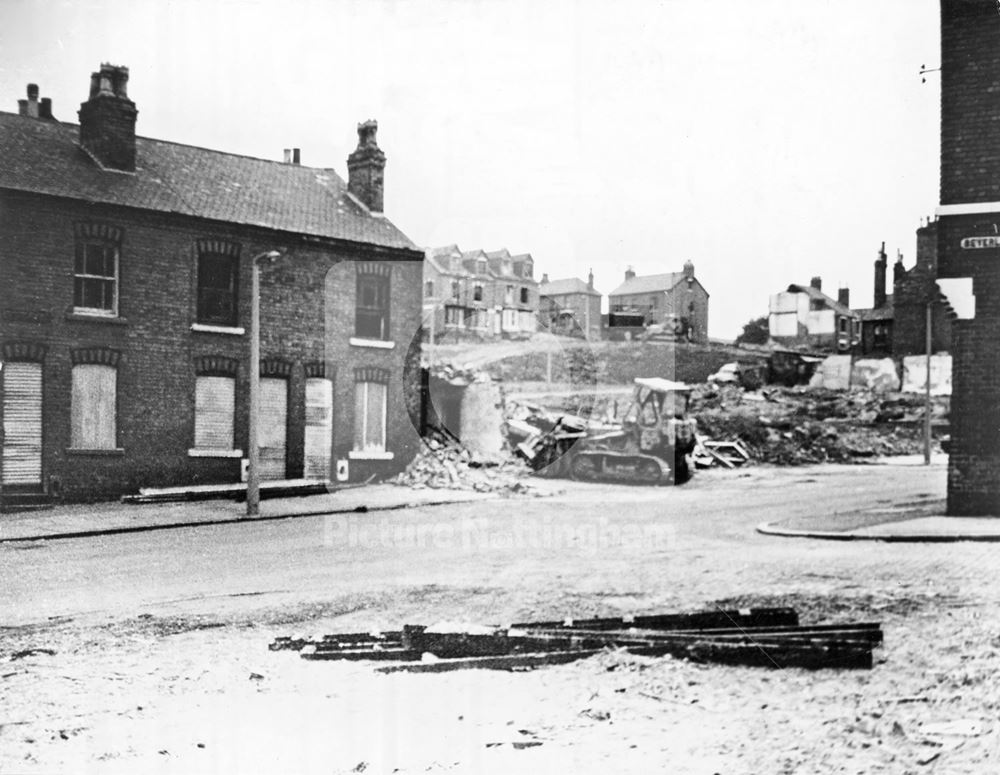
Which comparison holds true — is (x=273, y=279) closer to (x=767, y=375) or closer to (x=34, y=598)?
(x=34, y=598)

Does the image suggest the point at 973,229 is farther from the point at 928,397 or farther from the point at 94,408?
the point at 94,408

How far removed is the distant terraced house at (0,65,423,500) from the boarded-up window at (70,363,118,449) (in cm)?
1

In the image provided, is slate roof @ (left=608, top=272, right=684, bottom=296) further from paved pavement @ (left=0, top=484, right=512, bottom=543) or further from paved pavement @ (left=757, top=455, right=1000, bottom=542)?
paved pavement @ (left=757, top=455, right=1000, bottom=542)

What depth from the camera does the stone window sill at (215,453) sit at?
16.8 feet

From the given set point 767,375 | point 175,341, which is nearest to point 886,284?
point 767,375

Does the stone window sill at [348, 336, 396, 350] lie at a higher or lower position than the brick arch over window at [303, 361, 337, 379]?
higher

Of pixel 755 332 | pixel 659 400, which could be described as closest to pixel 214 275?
pixel 659 400

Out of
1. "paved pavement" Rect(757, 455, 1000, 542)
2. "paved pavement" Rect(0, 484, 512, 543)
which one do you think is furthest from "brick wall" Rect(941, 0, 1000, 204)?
"paved pavement" Rect(0, 484, 512, 543)

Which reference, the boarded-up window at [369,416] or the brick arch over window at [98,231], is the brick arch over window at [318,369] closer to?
the boarded-up window at [369,416]

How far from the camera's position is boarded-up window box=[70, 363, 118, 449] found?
15.9ft

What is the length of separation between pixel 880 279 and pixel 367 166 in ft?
10.5

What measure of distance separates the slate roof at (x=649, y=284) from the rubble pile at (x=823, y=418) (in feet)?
2.16

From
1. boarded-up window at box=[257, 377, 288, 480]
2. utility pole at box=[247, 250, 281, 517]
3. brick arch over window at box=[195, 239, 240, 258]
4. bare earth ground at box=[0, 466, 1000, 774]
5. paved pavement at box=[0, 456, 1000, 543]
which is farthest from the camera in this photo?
brick arch over window at box=[195, 239, 240, 258]

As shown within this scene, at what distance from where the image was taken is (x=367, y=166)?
16.5 ft
